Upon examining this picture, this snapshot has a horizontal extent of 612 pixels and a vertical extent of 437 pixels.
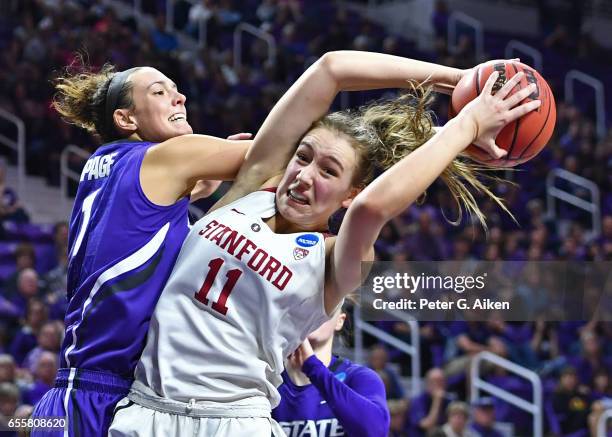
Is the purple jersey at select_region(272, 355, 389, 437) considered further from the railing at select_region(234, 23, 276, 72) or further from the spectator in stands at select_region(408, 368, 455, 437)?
the railing at select_region(234, 23, 276, 72)

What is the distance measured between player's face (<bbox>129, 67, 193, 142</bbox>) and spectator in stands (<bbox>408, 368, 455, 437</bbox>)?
4.62 metres

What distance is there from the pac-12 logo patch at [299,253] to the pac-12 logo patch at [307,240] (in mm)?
18

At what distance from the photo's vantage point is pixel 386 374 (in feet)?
23.3

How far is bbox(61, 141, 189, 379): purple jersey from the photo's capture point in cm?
263

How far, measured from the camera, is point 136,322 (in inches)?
103

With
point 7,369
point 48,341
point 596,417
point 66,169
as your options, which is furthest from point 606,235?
point 7,369

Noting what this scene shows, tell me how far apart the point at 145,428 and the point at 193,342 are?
0.26 metres

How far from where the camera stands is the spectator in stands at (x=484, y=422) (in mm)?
7041

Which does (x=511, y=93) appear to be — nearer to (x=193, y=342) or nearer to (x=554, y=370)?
(x=193, y=342)

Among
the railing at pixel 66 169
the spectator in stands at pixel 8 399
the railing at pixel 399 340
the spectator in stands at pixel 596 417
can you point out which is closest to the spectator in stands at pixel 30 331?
the spectator in stands at pixel 8 399

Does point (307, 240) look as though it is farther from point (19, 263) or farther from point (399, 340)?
point (399, 340)

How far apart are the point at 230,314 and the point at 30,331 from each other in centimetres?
437

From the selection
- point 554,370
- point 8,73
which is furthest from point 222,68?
point 554,370

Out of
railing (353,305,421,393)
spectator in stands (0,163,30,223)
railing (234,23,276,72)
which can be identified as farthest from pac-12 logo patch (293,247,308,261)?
railing (234,23,276,72)
